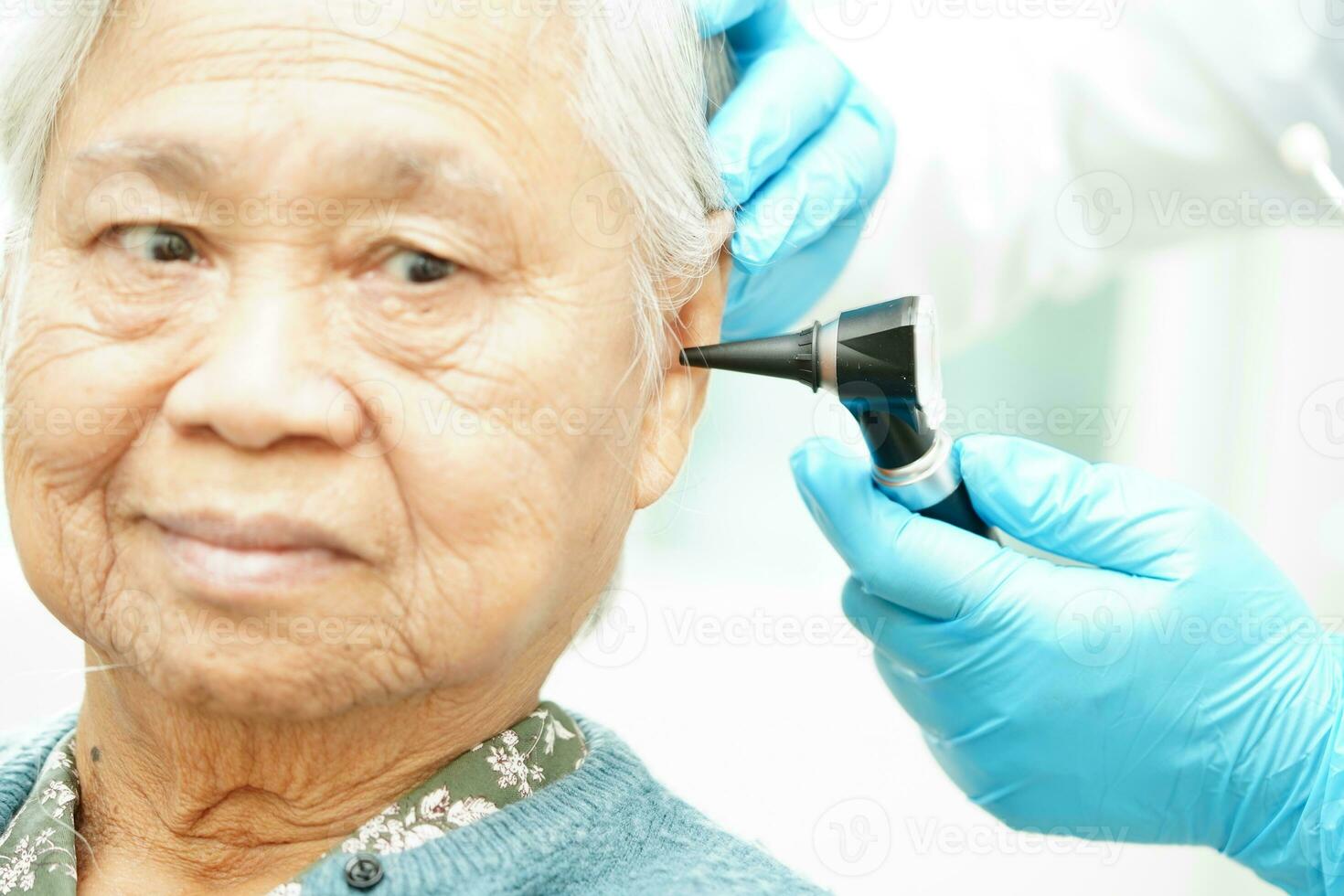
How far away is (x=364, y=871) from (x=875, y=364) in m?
0.64

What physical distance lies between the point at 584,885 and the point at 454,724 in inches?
7.5

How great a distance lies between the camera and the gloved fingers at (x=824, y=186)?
1.47 m

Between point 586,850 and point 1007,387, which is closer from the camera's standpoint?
point 586,850

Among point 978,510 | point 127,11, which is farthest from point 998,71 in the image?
point 127,11

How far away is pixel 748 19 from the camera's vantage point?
1638mm
